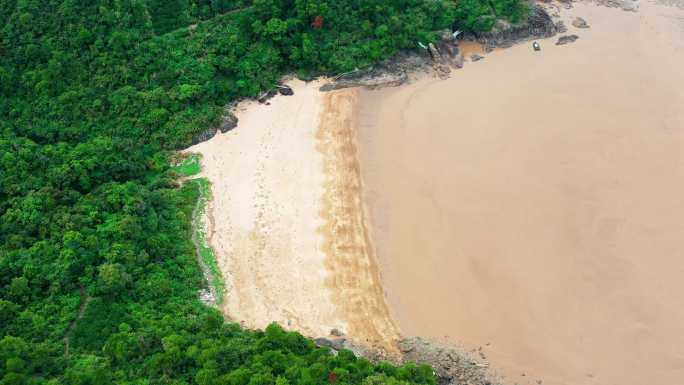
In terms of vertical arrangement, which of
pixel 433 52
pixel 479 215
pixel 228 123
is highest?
pixel 433 52

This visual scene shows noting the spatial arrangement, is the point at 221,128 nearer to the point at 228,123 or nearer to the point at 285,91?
the point at 228,123

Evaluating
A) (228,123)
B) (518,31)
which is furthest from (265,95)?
(518,31)

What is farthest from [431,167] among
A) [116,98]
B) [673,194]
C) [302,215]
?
[116,98]

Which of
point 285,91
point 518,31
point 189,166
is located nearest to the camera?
point 189,166

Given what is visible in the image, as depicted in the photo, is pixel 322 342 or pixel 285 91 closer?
pixel 322 342

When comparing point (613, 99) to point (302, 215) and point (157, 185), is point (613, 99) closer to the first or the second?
point (302, 215)
